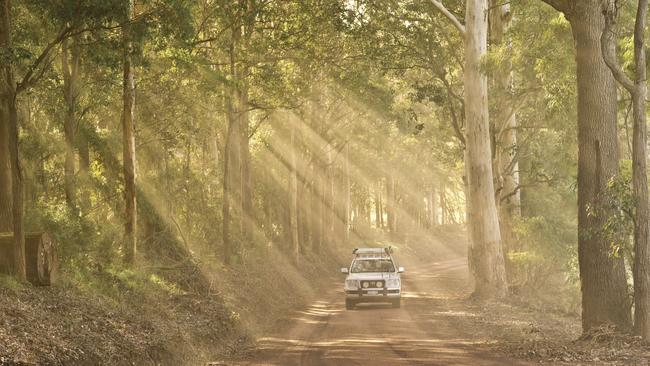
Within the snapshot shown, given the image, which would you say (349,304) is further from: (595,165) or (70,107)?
(595,165)

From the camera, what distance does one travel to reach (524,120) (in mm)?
34438

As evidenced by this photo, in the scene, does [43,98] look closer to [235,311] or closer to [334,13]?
[235,311]

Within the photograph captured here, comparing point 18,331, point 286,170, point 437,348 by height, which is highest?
point 286,170

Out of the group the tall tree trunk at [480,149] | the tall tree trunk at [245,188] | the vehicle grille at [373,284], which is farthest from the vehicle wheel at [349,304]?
the tall tree trunk at [245,188]

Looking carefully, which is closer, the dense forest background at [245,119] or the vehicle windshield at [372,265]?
the dense forest background at [245,119]

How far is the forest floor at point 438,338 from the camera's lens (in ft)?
44.8

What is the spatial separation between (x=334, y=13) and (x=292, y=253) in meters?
16.6

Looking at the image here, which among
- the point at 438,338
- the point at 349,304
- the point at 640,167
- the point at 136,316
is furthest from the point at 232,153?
the point at 640,167

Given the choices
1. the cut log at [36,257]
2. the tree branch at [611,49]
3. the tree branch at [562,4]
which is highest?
the tree branch at [562,4]

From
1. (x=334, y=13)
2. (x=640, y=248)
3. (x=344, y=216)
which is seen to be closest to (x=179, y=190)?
(x=334, y=13)

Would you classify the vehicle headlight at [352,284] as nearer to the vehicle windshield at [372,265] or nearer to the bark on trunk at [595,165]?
the vehicle windshield at [372,265]

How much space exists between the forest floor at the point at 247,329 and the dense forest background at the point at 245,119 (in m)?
0.60

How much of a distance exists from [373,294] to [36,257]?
13355 mm

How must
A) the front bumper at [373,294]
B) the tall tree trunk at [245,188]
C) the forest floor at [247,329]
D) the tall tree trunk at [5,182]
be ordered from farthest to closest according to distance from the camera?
the tall tree trunk at [245,188]
the front bumper at [373,294]
the tall tree trunk at [5,182]
the forest floor at [247,329]
